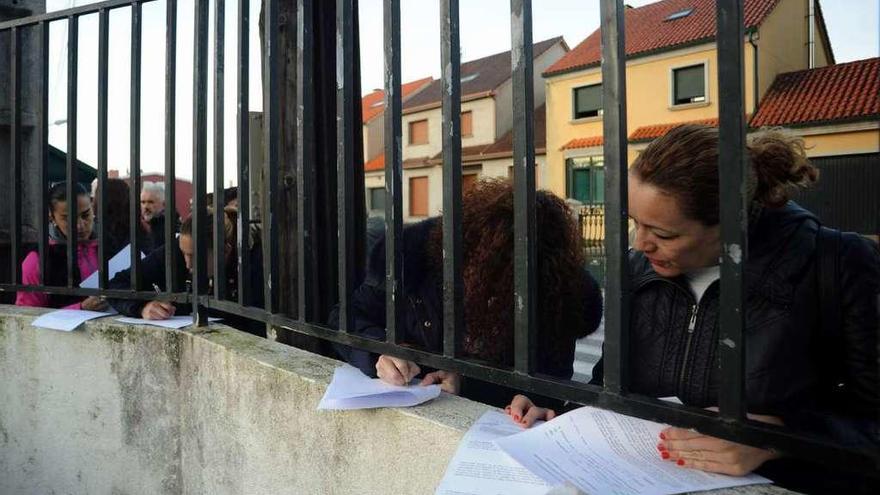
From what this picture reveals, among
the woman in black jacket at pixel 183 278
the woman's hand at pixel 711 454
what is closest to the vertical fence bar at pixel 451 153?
the woman's hand at pixel 711 454

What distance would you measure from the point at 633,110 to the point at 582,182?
335 cm

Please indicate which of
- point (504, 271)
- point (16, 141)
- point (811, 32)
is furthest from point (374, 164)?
point (504, 271)

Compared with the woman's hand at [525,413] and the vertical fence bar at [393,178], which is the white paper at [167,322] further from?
the woman's hand at [525,413]

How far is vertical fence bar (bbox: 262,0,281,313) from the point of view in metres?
2.09

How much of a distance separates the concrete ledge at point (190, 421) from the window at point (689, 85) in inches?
911

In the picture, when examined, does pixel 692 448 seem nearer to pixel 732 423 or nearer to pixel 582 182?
pixel 732 423

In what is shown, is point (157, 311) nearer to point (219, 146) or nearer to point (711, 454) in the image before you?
point (219, 146)

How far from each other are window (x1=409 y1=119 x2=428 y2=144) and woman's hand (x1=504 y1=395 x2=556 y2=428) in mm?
32991

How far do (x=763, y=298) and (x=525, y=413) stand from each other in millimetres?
633

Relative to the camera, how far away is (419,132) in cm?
3447

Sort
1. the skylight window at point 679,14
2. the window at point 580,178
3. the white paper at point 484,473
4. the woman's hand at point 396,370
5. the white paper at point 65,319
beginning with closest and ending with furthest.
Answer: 1. the white paper at point 484,473
2. the woman's hand at point 396,370
3. the white paper at point 65,319
4. the skylight window at point 679,14
5. the window at point 580,178

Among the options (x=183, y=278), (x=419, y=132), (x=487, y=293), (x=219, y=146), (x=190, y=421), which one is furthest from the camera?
(x=419, y=132)

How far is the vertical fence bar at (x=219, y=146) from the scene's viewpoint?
7.60 ft

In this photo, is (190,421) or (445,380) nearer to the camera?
(445,380)
